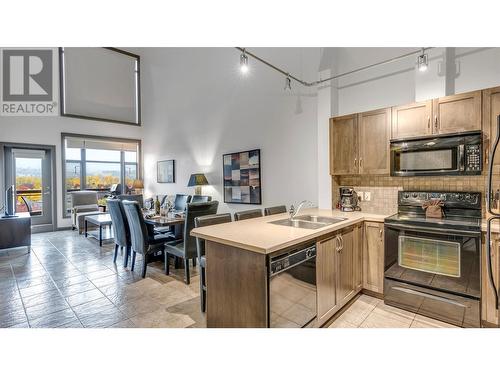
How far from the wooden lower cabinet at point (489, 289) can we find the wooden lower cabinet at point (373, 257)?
2.67 ft

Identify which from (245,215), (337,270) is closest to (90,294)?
(245,215)

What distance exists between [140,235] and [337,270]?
8.38 feet

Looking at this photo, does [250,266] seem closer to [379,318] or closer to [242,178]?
[379,318]

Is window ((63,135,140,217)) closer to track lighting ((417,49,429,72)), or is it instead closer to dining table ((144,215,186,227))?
dining table ((144,215,186,227))

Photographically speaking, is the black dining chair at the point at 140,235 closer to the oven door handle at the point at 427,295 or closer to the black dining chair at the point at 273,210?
the black dining chair at the point at 273,210

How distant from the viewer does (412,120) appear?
288cm

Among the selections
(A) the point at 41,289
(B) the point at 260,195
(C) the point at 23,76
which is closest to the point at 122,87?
(C) the point at 23,76

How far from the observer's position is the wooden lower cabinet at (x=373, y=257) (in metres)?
2.85

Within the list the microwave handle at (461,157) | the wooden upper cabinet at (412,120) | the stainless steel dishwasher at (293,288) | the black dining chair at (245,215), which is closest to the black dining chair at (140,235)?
the black dining chair at (245,215)

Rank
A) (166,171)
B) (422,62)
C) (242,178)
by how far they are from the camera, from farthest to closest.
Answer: (166,171)
(242,178)
(422,62)

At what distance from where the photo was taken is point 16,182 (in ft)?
21.7

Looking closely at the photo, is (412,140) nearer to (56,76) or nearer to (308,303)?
(308,303)
